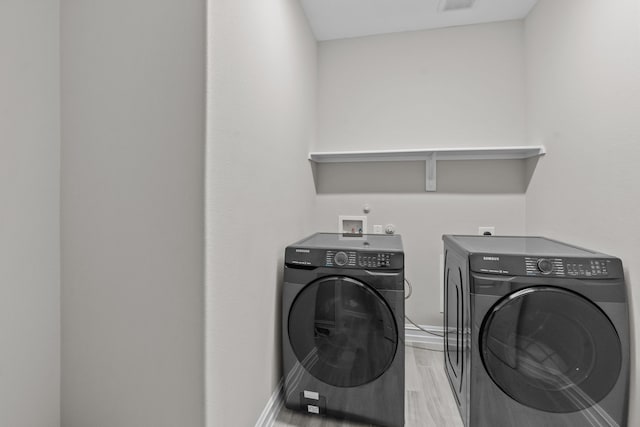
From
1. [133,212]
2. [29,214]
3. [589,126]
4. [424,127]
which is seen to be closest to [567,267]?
[589,126]

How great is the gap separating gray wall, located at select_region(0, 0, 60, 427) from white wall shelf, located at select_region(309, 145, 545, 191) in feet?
4.79

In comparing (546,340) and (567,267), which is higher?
(567,267)

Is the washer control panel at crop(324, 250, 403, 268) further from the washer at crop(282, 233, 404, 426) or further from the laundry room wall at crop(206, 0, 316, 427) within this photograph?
the laundry room wall at crop(206, 0, 316, 427)

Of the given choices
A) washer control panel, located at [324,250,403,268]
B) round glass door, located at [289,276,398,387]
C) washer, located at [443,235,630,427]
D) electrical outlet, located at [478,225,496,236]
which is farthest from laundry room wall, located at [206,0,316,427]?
electrical outlet, located at [478,225,496,236]

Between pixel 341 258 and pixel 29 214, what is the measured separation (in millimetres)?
1169

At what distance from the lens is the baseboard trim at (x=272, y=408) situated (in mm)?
1327

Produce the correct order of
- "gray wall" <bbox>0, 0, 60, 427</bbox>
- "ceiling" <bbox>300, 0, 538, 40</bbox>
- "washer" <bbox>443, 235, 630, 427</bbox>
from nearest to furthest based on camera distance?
"gray wall" <bbox>0, 0, 60, 427</bbox>, "washer" <bbox>443, 235, 630, 427</bbox>, "ceiling" <bbox>300, 0, 538, 40</bbox>

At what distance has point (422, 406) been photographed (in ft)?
4.98

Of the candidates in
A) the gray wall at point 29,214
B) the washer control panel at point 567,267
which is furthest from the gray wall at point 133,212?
the washer control panel at point 567,267

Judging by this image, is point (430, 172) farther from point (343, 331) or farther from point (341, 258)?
point (343, 331)

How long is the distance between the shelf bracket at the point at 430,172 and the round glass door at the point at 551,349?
3.73 feet

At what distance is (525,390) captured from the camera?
118cm

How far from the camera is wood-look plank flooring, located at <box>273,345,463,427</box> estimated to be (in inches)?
55.3

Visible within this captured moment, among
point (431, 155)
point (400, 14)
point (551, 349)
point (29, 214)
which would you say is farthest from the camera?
point (431, 155)
